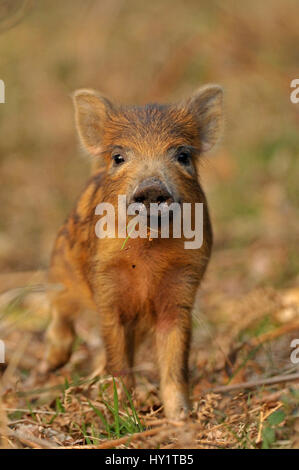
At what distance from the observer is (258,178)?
31.0ft

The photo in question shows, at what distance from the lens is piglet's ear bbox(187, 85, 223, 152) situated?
4.76 meters

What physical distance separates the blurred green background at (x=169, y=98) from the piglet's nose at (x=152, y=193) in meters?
3.65

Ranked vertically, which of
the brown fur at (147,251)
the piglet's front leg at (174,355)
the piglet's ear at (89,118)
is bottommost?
the piglet's front leg at (174,355)

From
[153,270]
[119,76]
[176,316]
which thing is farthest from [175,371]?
[119,76]

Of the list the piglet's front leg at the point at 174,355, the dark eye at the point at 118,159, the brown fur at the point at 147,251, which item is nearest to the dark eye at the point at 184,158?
the brown fur at the point at 147,251

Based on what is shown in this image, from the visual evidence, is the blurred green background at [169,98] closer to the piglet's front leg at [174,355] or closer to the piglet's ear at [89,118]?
the piglet's front leg at [174,355]

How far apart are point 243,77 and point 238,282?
4.75m

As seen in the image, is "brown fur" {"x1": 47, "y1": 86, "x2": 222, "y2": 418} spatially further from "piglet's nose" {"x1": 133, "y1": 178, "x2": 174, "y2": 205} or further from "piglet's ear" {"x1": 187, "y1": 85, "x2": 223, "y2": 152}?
"piglet's nose" {"x1": 133, "y1": 178, "x2": 174, "y2": 205}

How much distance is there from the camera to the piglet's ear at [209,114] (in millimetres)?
4758

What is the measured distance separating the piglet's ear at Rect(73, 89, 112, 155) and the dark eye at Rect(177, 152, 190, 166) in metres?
0.71

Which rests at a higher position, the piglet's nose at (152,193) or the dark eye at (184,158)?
the dark eye at (184,158)

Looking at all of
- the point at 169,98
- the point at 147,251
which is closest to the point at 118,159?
the point at 147,251
